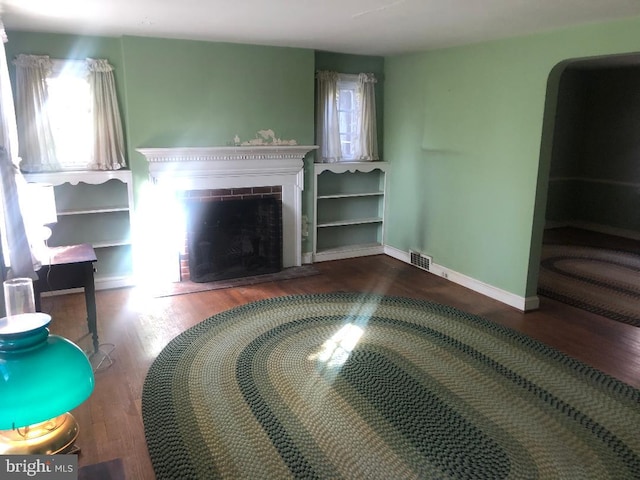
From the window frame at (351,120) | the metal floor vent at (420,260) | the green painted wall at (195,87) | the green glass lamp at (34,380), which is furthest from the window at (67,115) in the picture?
the green glass lamp at (34,380)

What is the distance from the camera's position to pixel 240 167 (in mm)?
5164

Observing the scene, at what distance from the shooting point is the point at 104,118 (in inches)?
182

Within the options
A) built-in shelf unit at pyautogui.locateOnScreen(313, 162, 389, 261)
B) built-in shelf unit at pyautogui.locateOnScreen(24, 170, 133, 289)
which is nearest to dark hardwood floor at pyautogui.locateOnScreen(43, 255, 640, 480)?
built-in shelf unit at pyautogui.locateOnScreen(24, 170, 133, 289)

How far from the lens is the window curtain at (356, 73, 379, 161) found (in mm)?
5773

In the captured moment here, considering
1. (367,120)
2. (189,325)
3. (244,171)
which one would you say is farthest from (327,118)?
(189,325)

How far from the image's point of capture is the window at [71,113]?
→ 177 inches

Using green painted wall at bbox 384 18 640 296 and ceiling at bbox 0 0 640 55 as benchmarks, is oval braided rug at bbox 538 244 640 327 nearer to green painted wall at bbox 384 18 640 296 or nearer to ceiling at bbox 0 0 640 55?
green painted wall at bbox 384 18 640 296

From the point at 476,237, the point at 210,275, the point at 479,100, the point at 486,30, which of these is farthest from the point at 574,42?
the point at 210,275

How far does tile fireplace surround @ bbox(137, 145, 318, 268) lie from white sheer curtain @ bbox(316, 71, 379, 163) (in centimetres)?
39

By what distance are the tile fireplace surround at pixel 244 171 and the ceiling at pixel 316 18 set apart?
40.8 inches

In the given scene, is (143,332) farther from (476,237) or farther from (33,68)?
(476,237)

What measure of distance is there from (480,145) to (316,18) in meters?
2.01

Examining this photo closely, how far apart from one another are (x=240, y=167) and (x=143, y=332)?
1.98m

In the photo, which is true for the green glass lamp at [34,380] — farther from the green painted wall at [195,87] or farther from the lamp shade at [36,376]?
the green painted wall at [195,87]
